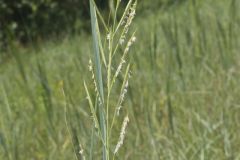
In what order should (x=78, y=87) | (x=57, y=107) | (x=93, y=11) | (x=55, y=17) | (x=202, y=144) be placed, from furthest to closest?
(x=55, y=17)
(x=78, y=87)
(x=57, y=107)
(x=202, y=144)
(x=93, y=11)

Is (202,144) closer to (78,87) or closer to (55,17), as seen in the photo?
(78,87)

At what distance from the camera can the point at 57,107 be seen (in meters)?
1.98

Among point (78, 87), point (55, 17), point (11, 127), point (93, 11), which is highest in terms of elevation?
point (93, 11)

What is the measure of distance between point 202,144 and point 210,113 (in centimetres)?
43

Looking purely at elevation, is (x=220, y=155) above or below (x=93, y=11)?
below

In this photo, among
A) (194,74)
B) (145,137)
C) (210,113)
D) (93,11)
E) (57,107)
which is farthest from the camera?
(57,107)

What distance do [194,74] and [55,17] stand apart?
602cm

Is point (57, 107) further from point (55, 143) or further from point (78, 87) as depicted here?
point (55, 143)

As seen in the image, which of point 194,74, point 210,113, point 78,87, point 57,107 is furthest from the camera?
point 78,87

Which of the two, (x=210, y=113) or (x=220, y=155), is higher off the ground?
(x=220, y=155)

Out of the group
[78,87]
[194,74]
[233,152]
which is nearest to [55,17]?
[78,87]

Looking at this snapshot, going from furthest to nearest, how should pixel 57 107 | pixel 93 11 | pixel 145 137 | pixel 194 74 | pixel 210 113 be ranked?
pixel 57 107, pixel 194 74, pixel 210 113, pixel 145 137, pixel 93 11

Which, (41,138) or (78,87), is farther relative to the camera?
(78,87)

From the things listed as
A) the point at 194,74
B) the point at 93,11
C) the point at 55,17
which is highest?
the point at 93,11
